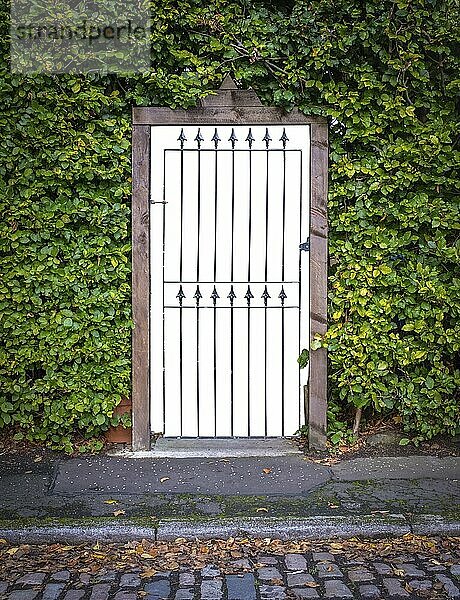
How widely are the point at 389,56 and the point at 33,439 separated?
12.4ft

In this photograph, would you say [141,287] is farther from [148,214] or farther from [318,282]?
[318,282]

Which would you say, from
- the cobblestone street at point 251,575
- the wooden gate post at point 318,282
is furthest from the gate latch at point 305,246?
the cobblestone street at point 251,575

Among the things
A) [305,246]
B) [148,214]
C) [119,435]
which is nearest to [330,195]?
[305,246]

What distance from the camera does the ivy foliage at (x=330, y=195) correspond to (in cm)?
591

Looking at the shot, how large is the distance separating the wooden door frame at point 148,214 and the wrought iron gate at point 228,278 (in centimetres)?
21

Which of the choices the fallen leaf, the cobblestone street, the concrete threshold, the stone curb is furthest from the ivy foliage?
the fallen leaf

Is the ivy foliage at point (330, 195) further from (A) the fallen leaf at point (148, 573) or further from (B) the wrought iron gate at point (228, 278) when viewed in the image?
(A) the fallen leaf at point (148, 573)

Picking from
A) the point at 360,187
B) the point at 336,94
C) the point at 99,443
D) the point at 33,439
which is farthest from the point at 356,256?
the point at 33,439

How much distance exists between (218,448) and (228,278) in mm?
1280

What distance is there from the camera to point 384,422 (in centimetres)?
646

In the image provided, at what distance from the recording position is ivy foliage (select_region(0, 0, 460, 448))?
19.4ft

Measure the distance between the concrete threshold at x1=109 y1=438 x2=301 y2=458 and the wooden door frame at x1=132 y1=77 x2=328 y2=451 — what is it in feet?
0.43

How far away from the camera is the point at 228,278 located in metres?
6.41

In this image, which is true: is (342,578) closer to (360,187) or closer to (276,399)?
(276,399)
